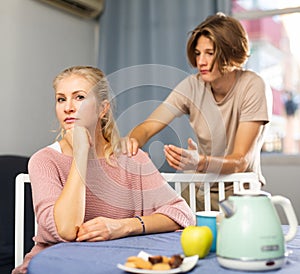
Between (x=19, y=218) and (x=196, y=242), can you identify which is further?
(x=19, y=218)

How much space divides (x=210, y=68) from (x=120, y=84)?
832 mm

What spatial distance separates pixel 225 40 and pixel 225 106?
0.81 ft

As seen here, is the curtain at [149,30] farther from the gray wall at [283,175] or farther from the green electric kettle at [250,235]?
the green electric kettle at [250,235]

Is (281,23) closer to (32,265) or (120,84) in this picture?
(120,84)

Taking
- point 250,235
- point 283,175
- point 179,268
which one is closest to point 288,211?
point 250,235

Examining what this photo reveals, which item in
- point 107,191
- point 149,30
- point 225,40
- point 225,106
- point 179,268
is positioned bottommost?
point 179,268

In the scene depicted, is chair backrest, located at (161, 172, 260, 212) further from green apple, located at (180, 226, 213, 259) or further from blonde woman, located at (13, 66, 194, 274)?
green apple, located at (180, 226, 213, 259)

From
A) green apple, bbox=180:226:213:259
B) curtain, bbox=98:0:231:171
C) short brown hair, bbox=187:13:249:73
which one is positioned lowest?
green apple, bbox=180:226:213:259

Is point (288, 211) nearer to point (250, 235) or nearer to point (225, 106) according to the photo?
point (250, 235)

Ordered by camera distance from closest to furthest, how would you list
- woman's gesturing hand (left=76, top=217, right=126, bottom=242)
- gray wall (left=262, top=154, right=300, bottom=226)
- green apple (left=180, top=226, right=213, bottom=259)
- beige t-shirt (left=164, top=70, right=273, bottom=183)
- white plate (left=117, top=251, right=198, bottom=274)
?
white plate (left=117, top=251, right=198, bottom=274), green apple (left=180, top=226, right=213, bottom=259), woman's gesturing hand (left=76, top=217, right=126, bottom=242), beige t-shirt (left=164, top=70, right=273, bottom=183), gray wall (left=262, top=154, right=300, bottom=226)

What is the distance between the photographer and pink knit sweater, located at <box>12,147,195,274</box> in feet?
4.38

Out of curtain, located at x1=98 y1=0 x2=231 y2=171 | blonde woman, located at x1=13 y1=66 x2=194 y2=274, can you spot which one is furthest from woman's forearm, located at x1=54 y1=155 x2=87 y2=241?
curtain, located at x1=98 y1=0 x2=231 y2=171

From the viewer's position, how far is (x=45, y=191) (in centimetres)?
134

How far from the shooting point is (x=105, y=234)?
1.27 m
